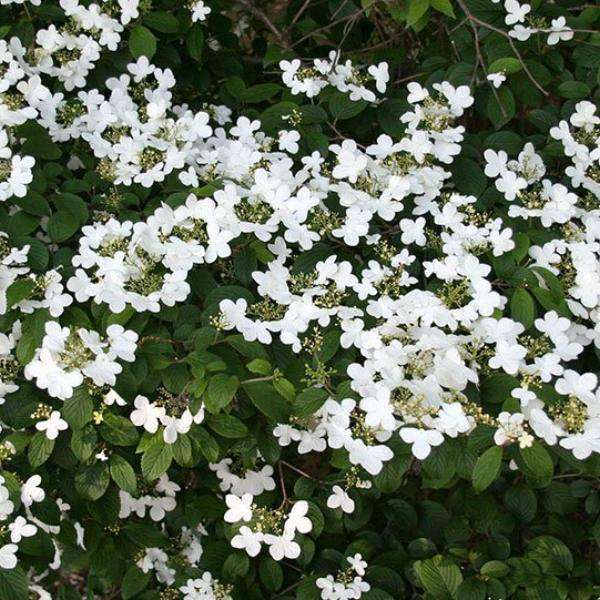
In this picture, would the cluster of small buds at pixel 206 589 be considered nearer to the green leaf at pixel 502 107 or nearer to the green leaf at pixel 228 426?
the green leaf at pixel 228 426

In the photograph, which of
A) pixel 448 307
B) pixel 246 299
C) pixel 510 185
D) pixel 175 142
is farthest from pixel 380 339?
pixel 175 142

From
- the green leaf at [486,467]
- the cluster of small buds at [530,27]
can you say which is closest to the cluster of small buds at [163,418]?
the green leaf at [486,467]

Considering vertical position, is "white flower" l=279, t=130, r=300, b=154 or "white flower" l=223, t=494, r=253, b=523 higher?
"white flower" l=279, t=130, r=300, b=154

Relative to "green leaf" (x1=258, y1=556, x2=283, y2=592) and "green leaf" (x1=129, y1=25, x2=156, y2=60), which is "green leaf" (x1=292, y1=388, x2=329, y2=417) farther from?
"green leaf" (x1=129, y1=25, x2=156, y2=60)

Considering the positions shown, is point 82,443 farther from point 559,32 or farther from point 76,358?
point 559,32

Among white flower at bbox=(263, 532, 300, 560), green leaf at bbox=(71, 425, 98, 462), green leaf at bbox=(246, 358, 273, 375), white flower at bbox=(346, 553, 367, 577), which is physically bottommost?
white flower at bbox=(346, 553, 367, 577)

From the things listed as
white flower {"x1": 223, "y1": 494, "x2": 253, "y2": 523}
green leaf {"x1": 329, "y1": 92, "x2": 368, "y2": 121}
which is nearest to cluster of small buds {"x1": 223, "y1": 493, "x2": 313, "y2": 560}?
white flower {"x1": 223, "y1": 494, "x2": 253, "y2": 523}
